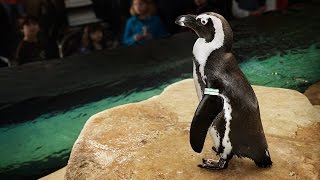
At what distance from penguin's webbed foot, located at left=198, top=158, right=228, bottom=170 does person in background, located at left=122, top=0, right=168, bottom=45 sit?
1.95m

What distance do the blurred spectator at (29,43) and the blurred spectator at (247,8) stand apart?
180 cm

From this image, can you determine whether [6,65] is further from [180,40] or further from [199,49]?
[199,49]

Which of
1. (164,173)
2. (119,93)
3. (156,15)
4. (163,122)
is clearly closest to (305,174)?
(164,173)

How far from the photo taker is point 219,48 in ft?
5.81

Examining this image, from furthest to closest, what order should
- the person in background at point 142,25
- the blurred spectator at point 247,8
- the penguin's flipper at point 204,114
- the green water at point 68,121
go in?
the blurred spectator at point 247,8 < the person in background at point 142,25 < the green water at point 68,121 < the penguin's flipper at point 204,114

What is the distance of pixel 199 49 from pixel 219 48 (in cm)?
8

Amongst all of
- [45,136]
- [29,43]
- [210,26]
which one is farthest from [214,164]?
[29,43]

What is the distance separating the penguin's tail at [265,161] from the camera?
1867 mm

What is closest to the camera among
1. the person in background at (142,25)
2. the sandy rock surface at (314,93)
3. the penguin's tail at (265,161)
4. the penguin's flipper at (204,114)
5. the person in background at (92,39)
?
the penguin's flipper at (204,114)

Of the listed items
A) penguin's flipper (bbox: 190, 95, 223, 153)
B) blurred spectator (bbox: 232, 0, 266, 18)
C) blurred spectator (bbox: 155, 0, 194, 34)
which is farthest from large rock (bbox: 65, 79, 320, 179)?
blurred spectator (bbox: 232, 0, 266, 18)

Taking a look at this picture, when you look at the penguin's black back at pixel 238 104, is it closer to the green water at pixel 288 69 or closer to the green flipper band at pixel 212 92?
Answer: the green flipper band at pixel 212 92

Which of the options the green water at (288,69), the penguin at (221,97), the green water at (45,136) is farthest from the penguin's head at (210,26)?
the green water at (288,69)

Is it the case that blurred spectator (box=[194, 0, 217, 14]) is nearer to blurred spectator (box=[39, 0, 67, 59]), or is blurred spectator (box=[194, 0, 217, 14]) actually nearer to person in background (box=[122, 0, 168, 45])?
person in background (box=[122, 0, 168, 45])

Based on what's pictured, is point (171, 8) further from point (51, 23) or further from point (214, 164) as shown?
point (214, 164)
